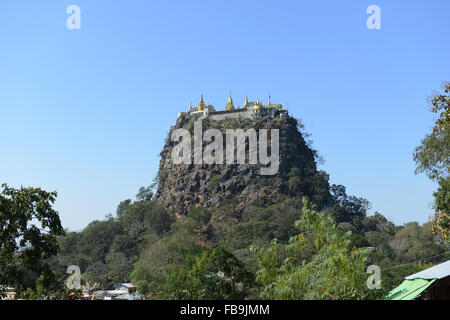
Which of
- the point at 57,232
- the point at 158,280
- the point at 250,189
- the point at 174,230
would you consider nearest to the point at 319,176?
the point at 250,189

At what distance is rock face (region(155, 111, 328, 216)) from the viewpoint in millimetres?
64600

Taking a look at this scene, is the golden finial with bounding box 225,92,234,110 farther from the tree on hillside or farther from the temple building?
the tree on hillside

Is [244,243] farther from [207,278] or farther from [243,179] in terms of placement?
[207,278]

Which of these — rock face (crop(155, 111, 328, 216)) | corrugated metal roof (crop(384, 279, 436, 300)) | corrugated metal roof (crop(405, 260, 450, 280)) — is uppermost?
rock face (crop(155, 111, 328, 216))

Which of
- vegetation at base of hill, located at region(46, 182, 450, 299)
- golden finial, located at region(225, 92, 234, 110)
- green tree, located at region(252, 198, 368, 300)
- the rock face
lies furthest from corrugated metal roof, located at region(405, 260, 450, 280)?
golden finial, located at region(225, 92, 234, 110)

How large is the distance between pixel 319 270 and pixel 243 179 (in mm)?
54916

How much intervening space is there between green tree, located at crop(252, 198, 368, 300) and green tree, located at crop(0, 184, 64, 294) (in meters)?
5.85

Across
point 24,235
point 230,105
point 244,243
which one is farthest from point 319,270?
point 230,105

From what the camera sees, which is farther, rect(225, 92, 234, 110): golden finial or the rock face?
rect(225, 92, 234, 110): golden finial

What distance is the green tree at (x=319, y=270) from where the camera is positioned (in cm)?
1023

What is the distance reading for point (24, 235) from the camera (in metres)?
13.8

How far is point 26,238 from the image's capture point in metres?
13.8

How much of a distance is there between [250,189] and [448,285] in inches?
2102
